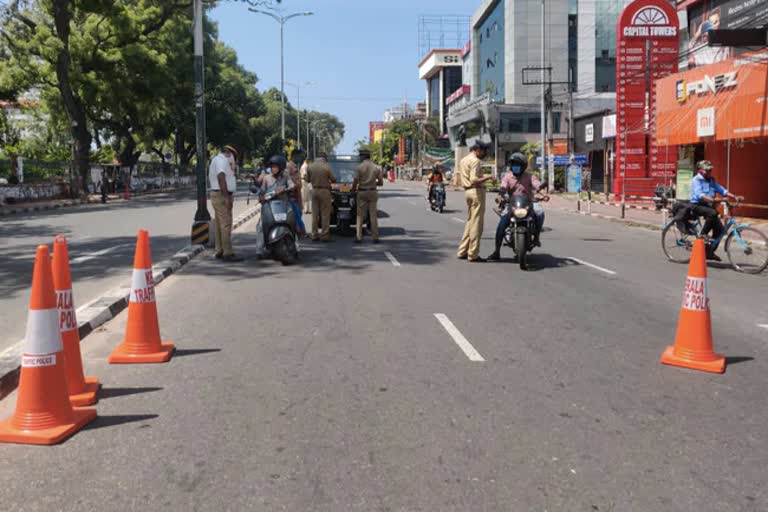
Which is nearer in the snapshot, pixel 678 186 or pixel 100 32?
pixel 678 186

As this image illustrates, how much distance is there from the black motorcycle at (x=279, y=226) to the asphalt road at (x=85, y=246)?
2229 mm

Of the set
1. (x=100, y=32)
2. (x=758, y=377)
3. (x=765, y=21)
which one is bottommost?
(x=758, y=377)

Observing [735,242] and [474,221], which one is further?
[474,221]

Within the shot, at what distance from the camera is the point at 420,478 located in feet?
12.4

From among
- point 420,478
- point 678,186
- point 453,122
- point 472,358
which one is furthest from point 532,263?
point 453,122

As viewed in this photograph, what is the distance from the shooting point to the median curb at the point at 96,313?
5.58m

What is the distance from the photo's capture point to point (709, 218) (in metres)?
12.4

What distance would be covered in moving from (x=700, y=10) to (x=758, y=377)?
23.6 meters

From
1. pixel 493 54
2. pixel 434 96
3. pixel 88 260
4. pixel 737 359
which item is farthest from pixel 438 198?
pixel 434 96

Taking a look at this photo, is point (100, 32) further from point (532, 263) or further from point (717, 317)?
point (717, 317)

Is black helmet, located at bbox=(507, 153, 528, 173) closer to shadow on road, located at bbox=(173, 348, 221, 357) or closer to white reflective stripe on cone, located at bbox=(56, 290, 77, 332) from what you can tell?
shadow on road, located at bbox=(173, 348, 221, 357)

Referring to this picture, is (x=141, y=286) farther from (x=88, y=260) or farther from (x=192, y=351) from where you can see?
(x=88, y=260)

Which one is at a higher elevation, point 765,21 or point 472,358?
point 765,21

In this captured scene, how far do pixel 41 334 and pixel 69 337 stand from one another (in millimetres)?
641
